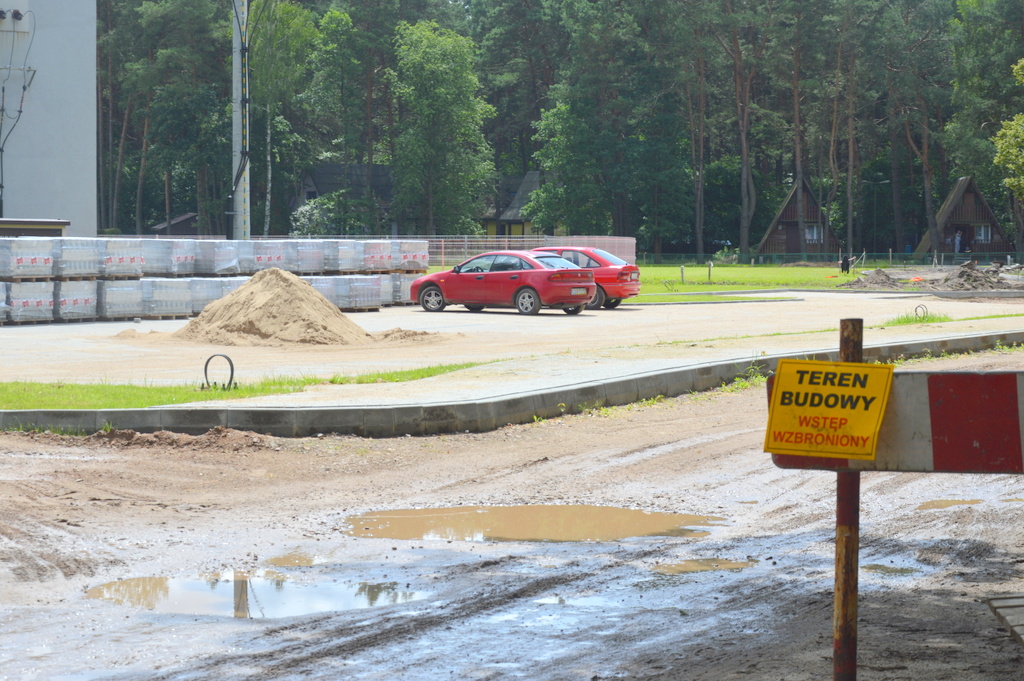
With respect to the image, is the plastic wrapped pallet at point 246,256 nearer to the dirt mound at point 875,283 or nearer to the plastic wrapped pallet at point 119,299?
the plastic wrapped pallet at point 119,299

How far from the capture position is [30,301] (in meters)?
24.2

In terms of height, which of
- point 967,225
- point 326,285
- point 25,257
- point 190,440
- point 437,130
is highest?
point 437,130

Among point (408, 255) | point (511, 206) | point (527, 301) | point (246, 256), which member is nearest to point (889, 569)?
point (527, 301)

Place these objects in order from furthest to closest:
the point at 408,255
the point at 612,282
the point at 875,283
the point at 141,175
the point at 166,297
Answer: the point at 141,175
the point at 875,283
the point at 408,255
the point at 612,282
the point at 166,297

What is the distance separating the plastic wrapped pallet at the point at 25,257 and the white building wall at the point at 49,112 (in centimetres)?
2868

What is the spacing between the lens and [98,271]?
84.6 ft

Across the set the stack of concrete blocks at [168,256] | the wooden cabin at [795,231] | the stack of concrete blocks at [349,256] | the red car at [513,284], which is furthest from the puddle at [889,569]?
the wooden cabin at [795,231]

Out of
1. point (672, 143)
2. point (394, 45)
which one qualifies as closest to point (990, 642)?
point (672, 143)

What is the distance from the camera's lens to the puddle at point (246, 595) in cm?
583

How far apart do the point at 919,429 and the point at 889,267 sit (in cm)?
6358

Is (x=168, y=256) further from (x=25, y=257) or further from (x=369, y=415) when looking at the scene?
(x=369, y=415)

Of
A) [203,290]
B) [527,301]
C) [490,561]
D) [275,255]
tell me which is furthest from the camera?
[275,255]

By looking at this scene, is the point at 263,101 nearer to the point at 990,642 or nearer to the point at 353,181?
the point at 353,181

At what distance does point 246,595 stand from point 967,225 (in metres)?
82.9
